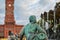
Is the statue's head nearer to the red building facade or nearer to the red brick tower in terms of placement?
the red building facade

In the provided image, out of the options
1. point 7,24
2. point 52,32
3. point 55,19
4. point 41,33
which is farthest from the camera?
point 7,24

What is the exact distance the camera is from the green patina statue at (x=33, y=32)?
8.71 m

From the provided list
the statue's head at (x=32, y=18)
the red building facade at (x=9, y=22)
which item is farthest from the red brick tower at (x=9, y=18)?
the statue's head at (x=32, y=18)

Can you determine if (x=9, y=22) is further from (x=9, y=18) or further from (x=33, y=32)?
(x=33, y=32)

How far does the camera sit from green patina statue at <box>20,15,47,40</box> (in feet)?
28.6

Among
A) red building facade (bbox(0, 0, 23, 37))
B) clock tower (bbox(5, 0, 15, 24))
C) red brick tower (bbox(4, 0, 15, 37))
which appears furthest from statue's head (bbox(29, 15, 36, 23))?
clock tower (bbox(5, 0, 15, 24))

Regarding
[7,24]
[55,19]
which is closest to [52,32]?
[55,19]

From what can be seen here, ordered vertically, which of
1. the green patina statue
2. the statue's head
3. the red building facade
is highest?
the statue's head

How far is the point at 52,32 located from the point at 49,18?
941cm

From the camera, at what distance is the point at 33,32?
8945 mm

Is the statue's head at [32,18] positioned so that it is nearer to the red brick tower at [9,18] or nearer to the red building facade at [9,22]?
the red building facade at [9,22]

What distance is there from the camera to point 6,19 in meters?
69.5

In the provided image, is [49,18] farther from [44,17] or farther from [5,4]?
[5,4]

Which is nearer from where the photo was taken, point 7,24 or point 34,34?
point 34,34
